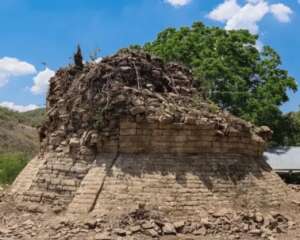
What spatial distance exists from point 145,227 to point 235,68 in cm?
1406

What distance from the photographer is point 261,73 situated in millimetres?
22172

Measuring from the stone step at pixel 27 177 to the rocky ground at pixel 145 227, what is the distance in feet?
3.78

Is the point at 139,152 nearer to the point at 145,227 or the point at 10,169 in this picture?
the point at 145,227

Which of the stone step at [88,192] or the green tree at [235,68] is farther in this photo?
the green tree at [235,68]

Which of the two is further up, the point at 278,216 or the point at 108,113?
the point at 108,113

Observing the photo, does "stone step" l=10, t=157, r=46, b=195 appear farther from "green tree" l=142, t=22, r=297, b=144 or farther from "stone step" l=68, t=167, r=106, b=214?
"green tree" l=142, t=22, r=297, b=144

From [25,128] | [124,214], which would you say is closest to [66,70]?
[124,214]

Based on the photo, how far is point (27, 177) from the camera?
37.3ft

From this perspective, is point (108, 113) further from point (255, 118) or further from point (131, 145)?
point (255, 118)

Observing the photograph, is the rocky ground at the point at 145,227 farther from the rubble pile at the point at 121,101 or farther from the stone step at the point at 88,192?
the rubble pile at the point at 121,101

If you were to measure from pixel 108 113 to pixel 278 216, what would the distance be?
4219mm

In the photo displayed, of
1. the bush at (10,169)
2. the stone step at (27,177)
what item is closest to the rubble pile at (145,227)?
the stone step at (27,177)

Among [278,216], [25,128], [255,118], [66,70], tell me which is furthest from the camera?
[25,128]

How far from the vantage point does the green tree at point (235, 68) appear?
68.4 ft
